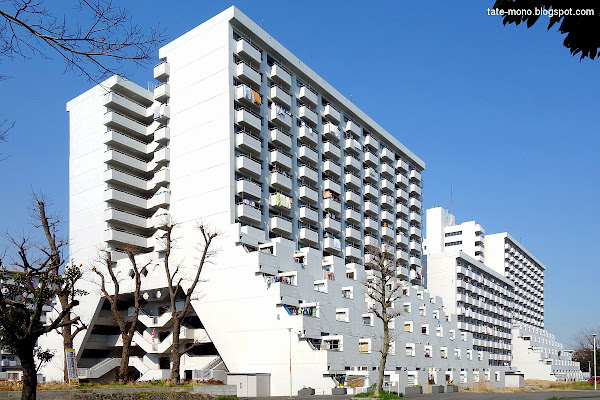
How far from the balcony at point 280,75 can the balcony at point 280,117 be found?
358cm

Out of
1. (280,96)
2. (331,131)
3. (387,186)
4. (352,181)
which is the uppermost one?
(280,96)

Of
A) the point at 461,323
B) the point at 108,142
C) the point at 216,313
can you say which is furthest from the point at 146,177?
the point at 461,323

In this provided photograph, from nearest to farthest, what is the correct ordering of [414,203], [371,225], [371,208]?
[371,225]
[371,208]
[414,203]

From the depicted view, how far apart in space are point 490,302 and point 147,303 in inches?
3213

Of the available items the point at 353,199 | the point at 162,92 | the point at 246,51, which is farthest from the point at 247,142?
the point at 353,199

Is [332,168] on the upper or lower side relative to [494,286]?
upper

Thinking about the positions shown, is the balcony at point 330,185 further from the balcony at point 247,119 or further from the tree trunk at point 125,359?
the tree trunk at point 125,359

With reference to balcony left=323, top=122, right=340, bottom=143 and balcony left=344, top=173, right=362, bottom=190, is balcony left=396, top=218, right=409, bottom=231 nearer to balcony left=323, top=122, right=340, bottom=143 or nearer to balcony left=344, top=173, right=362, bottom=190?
balcony left=344, top=173, right=362, bottom=190

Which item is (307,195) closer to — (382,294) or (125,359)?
(382,294)

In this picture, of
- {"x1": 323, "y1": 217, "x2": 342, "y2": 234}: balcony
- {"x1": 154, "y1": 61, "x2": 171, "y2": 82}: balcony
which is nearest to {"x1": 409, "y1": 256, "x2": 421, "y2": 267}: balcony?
{"x1": 323, "y1": 217, "x2": 342, "y2": 234}: balcony

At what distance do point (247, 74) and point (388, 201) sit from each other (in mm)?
38068

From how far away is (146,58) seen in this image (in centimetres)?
1069

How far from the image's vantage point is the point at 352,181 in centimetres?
8962

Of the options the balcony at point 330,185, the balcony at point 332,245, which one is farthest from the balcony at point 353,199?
the balcony at point 332,245
